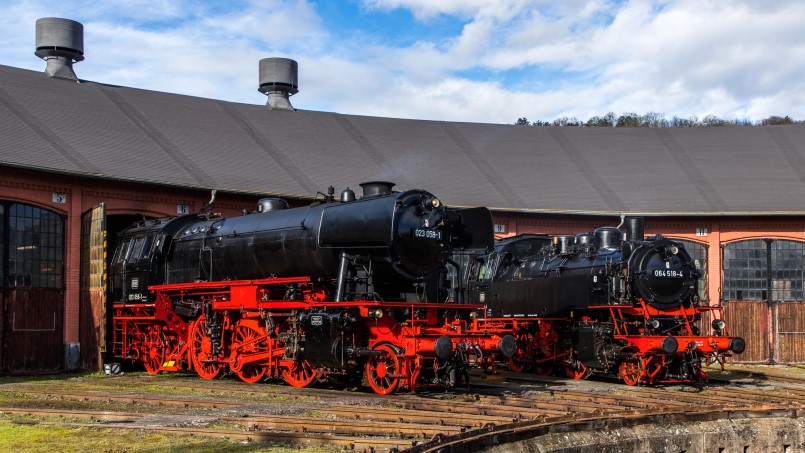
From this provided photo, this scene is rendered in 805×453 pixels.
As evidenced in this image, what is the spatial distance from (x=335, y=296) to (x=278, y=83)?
19726 millimetres

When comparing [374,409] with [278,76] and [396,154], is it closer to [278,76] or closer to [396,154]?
[396,154]

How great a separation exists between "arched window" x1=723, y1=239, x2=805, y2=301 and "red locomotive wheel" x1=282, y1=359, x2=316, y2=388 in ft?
56.8

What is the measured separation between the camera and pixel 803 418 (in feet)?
40.0

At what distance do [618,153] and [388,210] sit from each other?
20122 mm

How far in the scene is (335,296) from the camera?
1458 cm

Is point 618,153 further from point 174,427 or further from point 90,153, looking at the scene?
point 174,427

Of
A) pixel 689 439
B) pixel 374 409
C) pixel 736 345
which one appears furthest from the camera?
pixel 736 345

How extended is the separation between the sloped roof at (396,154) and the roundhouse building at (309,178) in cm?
7

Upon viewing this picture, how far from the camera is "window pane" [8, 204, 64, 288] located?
68.2ft

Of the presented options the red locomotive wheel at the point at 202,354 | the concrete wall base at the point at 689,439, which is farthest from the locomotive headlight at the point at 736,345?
the red locomotive wheel at the point at 202,354

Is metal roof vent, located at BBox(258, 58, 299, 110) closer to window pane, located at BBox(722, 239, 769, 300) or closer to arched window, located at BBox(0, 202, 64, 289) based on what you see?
arched window, located at BBox(0, 202, 64, 289)

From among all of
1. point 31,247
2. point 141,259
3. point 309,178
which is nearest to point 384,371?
point 141,259

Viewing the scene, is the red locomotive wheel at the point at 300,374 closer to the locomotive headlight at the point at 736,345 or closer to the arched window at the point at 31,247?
the locomotive headlight at the point at 736,345

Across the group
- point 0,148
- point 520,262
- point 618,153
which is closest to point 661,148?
point 618,153
